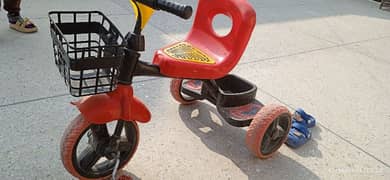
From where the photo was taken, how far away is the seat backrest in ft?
5.53

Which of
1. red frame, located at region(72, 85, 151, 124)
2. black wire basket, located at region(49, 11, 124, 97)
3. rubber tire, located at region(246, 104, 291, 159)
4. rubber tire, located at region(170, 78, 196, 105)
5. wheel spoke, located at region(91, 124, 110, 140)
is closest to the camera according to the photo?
black wire basket, located at region(49, 11, 124, 97)

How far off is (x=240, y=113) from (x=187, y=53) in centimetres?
39

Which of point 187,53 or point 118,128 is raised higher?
point 187,53

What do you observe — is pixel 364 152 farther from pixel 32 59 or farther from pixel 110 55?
pixel 32 59

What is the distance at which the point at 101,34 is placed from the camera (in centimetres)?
128

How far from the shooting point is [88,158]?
143 cm

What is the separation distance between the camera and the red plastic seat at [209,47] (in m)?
1.55

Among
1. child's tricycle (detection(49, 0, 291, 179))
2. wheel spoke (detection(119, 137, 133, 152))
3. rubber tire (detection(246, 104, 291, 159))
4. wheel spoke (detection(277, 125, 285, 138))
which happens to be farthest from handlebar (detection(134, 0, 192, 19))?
wheel spoke (detection(277, 125, 285, 138))

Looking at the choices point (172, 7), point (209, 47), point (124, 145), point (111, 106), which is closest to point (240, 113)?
point (209, 47)

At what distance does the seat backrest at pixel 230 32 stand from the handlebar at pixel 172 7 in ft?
2.03

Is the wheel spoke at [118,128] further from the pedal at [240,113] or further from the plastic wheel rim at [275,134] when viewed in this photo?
the plastic wheel rim at [275,134]

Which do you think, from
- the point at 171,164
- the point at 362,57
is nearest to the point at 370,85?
the point at 362,57

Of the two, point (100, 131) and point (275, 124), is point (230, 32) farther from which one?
point (100, 131)

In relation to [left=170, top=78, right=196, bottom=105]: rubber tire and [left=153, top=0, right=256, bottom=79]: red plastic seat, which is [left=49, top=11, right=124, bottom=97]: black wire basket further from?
[left=170, top=78, right=196, bottom=105]: rubber tire
